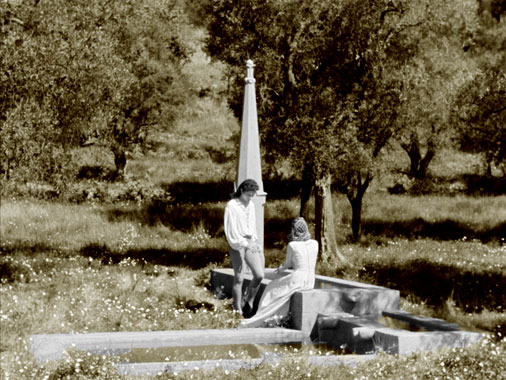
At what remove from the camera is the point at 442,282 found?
19609 mm

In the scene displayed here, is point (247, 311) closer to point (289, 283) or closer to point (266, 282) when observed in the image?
point (266, 282)

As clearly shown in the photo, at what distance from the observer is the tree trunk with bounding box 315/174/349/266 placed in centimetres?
2158

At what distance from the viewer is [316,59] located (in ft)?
73.2

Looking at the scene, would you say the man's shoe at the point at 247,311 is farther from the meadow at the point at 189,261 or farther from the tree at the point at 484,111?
the tree at the point at 484,111

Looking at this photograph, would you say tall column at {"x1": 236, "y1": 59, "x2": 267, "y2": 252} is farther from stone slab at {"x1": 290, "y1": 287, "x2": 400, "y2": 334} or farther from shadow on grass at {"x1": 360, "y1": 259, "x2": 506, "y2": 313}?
shadow on grass at {"x1": 360, "y1": 259, "x2": 506, "y2": 313}

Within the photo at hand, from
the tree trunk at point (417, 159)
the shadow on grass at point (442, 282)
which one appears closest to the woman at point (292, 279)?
the shadow on grass at point (442, 282)

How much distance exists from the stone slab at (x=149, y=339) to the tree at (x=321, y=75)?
8.39 metres

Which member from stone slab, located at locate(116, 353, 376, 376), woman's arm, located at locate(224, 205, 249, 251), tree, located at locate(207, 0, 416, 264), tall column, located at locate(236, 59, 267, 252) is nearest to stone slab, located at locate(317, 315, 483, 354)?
stone slab, located at locate(116, 353, 376, 376)

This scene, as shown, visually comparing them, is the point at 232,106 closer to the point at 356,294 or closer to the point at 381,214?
the point at 381,214

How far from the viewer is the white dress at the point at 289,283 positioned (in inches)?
536

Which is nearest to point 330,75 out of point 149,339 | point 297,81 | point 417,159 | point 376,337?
point 297,81

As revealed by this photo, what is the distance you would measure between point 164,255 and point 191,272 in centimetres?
418

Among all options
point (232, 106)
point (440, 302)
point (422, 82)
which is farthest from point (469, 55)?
point (440, 302)

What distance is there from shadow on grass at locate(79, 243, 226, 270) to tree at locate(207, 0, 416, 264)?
10.4ft
